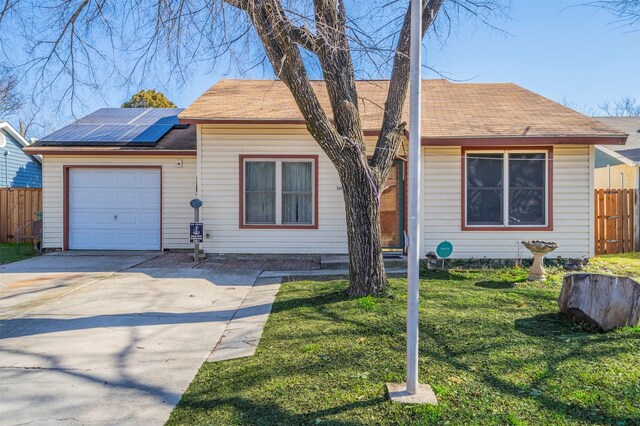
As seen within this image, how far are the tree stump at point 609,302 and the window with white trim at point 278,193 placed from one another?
5.96 meters

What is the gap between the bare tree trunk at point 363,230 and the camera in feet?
18.8

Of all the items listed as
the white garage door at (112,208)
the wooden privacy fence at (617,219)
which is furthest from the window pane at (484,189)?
the white garage door at (112,208)

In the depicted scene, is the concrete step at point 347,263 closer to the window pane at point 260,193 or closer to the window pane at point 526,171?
the window pane at point 260,193

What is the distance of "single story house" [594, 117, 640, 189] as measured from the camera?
12.7 metres

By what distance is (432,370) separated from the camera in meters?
3.58

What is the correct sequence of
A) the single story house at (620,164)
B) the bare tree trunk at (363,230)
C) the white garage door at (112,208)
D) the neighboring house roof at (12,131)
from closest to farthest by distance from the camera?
the bare tree trunk at (363,230)
the white garage door at (112,208)
the single story house at (620,164)
the neighboring house roof at (12,131)

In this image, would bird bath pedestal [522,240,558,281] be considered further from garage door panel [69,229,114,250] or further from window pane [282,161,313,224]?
garage door panel [69,229,114,250]

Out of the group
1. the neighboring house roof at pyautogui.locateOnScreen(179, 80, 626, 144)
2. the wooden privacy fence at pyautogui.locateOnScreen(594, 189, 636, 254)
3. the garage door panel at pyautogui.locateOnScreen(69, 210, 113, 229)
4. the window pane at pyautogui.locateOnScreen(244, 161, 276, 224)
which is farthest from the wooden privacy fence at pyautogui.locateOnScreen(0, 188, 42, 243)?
the wooden privacy fence at pyautogui.locateOnScreen(594, 189, 636, 254)

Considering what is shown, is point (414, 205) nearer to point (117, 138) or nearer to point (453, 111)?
point (453, 111)

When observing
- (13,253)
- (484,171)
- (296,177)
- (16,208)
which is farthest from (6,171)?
(484,171)

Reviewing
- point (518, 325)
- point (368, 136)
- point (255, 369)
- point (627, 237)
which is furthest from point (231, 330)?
point (627, 237)

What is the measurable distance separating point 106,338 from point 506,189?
7.91 metres

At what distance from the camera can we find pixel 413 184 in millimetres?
3076

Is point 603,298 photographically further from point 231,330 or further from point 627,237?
point 627,237
